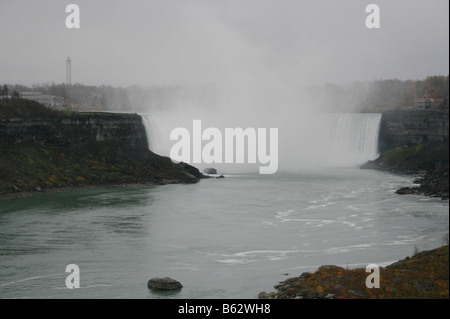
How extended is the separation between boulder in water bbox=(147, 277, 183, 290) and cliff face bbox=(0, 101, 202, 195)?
35.7 meters

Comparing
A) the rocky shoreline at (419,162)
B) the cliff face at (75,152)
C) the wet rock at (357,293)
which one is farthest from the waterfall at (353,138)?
the wet rock at (357,293)

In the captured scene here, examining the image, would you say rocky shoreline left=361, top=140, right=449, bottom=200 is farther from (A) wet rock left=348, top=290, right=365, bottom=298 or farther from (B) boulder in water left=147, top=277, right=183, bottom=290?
(A) wet rock left=348, top=290, right=365, bottom=298

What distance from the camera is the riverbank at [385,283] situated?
25.5 metres

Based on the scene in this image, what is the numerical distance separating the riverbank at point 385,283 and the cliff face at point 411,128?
5501 cm

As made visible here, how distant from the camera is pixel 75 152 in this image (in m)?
74.7

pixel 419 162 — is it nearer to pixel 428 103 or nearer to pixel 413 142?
pixel 413 142

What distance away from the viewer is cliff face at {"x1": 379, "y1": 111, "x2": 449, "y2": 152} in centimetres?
8338

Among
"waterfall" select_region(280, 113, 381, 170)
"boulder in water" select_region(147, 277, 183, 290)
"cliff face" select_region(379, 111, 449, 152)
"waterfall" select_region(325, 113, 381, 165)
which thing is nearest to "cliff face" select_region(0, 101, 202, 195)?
"waterfall" select_region(280, 113, 381, 170)

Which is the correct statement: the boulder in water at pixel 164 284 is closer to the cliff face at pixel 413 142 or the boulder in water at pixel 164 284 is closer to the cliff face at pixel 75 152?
the cliff face at pixel 75 152

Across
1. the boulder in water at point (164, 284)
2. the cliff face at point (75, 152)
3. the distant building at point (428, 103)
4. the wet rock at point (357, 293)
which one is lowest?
the boulder in water at point (164, 284)

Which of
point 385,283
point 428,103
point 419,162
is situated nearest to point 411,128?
point 419,162

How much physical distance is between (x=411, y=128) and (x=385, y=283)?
207 ft

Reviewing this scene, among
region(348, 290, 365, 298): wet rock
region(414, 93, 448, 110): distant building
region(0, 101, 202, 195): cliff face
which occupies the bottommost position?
region(348, 290, 365, 298): wet rock
